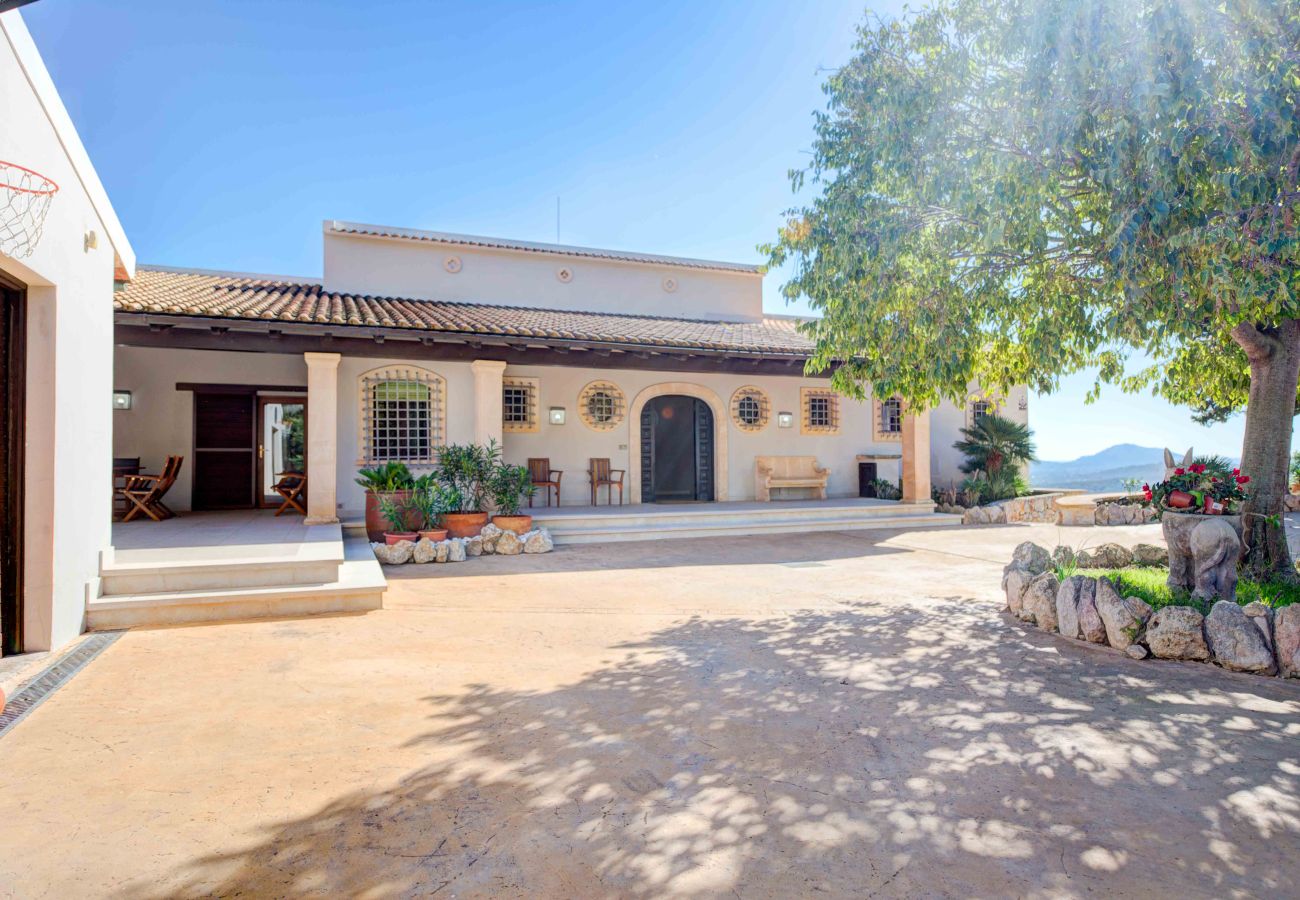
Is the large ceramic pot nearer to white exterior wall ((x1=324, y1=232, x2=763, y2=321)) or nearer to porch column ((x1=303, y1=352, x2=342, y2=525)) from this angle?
porch column ((x1=303, y1=352, x2=342, y2=525))

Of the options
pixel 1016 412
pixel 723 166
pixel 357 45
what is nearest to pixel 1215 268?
pixel 723 166

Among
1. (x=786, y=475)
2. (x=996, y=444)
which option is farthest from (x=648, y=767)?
(x=996, y=444)

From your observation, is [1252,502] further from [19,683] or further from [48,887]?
[19,683]

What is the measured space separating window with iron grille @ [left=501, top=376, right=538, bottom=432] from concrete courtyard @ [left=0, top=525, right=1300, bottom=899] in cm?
719

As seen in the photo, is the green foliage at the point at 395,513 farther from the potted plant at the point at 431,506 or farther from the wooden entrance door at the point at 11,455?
the wooden entrance door at the point at 11,455

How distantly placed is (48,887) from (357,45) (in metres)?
10.7

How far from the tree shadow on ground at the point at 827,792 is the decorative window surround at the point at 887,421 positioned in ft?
36.3

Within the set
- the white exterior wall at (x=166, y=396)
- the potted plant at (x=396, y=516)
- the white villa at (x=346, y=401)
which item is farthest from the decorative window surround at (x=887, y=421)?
the white exterior wall at (x=166, y=396)

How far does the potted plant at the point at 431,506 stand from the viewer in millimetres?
8844

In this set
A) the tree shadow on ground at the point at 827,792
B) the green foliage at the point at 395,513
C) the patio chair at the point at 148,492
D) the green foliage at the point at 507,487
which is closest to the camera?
the tree shadow on ground at the point at 827,792

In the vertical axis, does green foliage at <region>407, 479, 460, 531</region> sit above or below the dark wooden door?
below

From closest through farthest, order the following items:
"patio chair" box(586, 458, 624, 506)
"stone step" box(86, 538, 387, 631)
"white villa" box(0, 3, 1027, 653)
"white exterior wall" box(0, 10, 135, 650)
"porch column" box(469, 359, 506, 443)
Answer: "white exterior wall" box(0, 10, 135, 650) → "white villa" box(0, 3, 1027, 653) → "stone step" box(86, 538, 387, 631) → "porch column" box(469, 359, 506, 443) → "patio chair" box(586, 458, 624, 506)

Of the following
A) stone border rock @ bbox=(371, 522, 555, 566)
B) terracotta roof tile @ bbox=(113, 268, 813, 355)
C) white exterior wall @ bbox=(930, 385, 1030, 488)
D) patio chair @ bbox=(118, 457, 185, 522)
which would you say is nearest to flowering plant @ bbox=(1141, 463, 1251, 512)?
stone border rock @ bbox=(371, 522, 555, 566)

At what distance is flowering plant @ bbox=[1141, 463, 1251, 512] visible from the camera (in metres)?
4.88
